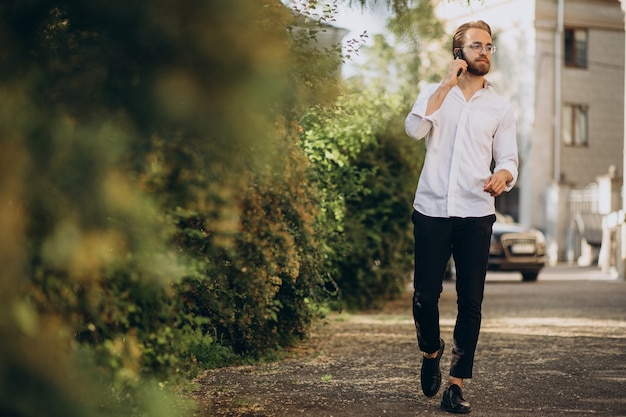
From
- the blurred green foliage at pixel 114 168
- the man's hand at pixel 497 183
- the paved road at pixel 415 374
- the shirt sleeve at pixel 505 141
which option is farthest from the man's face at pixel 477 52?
the blurred green foliage at pixel 114 168

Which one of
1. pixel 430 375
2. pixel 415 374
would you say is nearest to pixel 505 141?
pixel 430 375

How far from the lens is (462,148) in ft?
19.4

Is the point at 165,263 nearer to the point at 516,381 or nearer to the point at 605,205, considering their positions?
the point at 516,381

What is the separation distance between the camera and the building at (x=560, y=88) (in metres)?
39.2

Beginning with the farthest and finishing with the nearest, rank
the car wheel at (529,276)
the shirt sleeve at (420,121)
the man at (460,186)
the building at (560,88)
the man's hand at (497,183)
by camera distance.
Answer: the building at (560,88), the car wheel at (529,276), the shirt sleeve at (420,121), the man at (460,186), the man's hand at (497,183)

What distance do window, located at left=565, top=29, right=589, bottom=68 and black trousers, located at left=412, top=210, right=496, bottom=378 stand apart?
35.6 m

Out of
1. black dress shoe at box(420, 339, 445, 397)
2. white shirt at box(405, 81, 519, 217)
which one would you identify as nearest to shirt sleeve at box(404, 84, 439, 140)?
white shirt at box(405, 81, 519, 217)

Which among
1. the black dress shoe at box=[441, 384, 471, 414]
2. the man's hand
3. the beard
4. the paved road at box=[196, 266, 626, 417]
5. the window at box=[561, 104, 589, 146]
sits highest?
the window at box=[561, 104, 589, 146]

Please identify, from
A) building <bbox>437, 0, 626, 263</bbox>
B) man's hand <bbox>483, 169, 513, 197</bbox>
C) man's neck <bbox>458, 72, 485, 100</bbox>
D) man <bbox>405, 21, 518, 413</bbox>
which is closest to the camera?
man's hand <bbox>483, 169, 513, 197</bbox>

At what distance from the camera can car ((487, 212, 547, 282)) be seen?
73.6 feet

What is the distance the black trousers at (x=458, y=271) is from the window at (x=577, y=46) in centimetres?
3560

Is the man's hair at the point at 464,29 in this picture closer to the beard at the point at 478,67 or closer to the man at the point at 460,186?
the man at the point at 460,186

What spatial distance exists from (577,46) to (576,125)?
2.86m

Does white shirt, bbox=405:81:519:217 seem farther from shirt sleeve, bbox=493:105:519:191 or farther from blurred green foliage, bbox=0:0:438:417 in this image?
blurred green foliage, bbox=0:0:438:417
